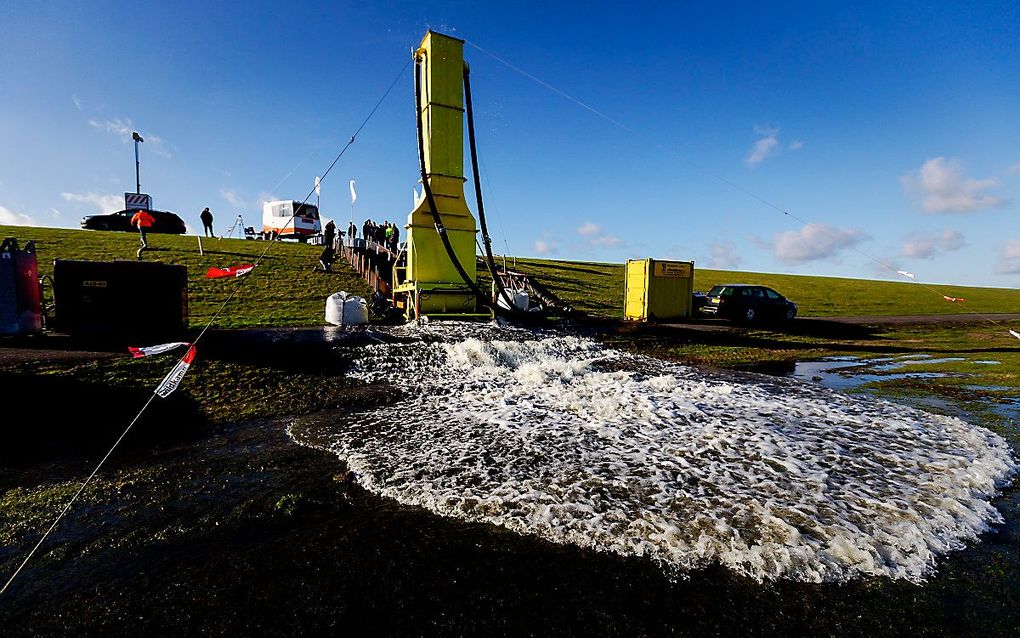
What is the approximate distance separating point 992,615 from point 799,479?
195cm

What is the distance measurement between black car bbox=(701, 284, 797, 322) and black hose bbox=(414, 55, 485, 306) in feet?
39.7

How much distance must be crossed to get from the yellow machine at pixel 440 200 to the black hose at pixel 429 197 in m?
0.03

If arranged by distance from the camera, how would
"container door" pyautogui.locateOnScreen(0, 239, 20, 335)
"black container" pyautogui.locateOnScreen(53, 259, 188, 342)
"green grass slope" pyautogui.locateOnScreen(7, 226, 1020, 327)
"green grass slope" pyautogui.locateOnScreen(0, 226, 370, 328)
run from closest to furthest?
"container door" pyautogui.locateOnScreen(0, 239, 20, 335) → "black container" pyautogui.locateOnScreen(53, 259, 188, 342) → "green grass slope" pyautogui.locateOnScreen(0, 226, 370, 328) → "green grass slope" pyautogui.locateOnScreen(7, 226, 1020, 327)

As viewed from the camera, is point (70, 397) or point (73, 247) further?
point (73, 247)

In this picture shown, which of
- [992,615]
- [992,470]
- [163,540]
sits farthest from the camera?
[992,470]

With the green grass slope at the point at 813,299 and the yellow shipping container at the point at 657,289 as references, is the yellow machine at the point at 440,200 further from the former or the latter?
the green grass slope at the point at 813,299

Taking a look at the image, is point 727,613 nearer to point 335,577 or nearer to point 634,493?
point 634,493

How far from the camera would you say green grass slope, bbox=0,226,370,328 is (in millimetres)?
14972

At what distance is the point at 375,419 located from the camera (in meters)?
7.05

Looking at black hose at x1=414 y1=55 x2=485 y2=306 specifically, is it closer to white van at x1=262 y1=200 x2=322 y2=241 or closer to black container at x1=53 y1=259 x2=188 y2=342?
black container at x1=53 y1=259 x2=188 y2=342

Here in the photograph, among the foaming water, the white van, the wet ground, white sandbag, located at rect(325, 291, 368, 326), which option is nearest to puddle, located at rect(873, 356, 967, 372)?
the foaming water

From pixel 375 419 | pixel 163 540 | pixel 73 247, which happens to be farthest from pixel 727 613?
pixel 73 247

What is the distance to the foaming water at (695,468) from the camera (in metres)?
3.75

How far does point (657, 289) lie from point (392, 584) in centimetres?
→ 1717
